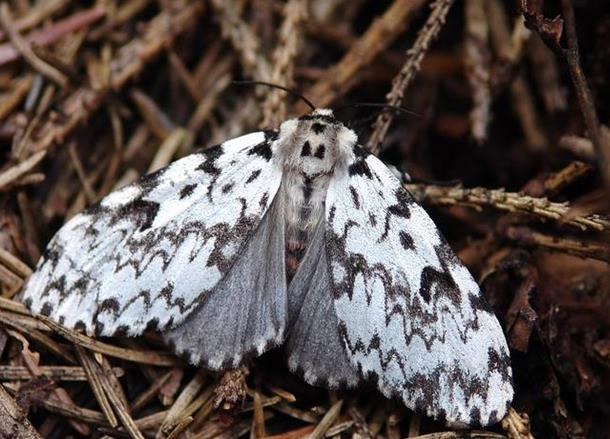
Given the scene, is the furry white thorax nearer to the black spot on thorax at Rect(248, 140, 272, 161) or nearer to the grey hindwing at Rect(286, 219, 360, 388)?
the black spot on thorax at Rect(248, 140, 272, 161)

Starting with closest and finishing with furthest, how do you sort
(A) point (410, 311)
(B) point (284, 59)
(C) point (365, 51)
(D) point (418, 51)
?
(A) point (410, 311), (D) point (418, 51), (B) point (284, 59), (C) point (365, 51)

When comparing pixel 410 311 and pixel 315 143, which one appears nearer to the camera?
pixel 410 311

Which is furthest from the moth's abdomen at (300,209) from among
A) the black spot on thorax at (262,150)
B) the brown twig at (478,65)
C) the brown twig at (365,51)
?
the brown twig at (478,65)

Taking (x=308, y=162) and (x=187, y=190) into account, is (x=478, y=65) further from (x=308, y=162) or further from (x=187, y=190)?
(x=187, y=190)

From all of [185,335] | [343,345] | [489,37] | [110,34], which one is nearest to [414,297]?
[343,345]

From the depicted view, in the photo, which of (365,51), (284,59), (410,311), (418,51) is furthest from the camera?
(365,51)

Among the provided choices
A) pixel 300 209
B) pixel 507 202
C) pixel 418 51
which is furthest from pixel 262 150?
pixel 507 202

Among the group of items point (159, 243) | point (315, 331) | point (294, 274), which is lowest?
point (315, 331)
